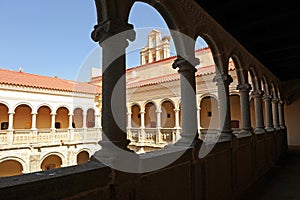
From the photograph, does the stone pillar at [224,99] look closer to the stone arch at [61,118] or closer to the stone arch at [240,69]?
the stone arch at [240,69]

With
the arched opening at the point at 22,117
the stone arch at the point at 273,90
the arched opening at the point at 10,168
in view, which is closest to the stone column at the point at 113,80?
the stone arch at the point at 273,90

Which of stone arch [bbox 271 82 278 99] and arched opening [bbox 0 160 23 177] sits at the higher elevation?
stone arch [bbox 271 82 278 99]

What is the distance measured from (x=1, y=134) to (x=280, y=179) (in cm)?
1277

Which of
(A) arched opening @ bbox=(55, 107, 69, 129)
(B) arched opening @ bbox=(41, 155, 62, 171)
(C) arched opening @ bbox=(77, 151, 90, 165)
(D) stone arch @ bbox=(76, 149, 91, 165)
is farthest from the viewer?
(A) arched opening @ bbox=(55, 107, 69, 129)

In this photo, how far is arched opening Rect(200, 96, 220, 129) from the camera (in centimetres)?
1406

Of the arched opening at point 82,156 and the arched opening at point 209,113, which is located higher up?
the arched opening at point 209,113

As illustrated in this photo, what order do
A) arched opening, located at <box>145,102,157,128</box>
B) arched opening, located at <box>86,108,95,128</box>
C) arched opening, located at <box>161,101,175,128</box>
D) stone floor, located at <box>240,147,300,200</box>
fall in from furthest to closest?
arched opening, located at <box>86,108,95,128</box>, arched opening, located at <box>145,102,157,128</box>, arched opening, located at <box>161,101,175,128</box>, stone floor, located at <box>240,147,300,200</box>

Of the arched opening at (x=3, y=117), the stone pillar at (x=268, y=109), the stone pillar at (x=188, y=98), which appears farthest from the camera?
the arched opening at (x=3, y=117)

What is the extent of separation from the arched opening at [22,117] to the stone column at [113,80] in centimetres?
1559

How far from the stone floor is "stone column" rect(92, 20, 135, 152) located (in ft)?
10.6

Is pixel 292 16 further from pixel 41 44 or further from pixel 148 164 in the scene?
pixel 41 44

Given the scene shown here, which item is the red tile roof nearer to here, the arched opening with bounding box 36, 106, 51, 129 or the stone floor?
the arched opening with bounding box 36, 106, 51, 129

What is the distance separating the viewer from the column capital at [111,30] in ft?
6.16

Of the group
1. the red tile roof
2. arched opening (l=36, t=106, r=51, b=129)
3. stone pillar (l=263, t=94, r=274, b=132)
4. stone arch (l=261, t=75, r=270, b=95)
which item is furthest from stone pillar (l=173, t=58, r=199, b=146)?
arched opening (l=36, t=106, r=51, b=129)
